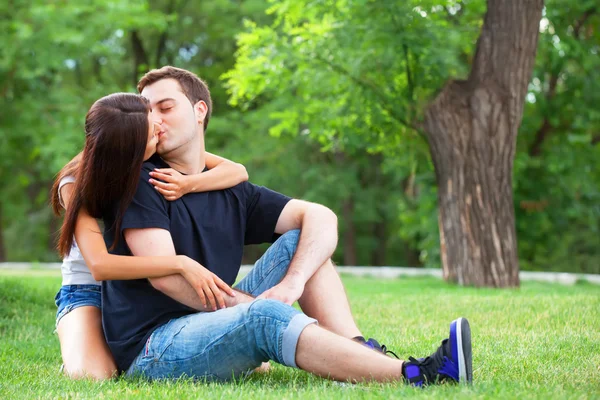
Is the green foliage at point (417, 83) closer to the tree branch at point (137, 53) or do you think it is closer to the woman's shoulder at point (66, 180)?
the woman's shoulder at point (66, 180)

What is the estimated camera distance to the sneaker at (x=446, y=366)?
3484 millimetres

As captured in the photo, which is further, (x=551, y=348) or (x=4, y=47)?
(x=4, y=47)

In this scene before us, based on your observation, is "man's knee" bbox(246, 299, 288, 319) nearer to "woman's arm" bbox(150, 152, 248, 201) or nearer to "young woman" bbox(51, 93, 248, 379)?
"young woman" bbox(51, 93, 248, 379)

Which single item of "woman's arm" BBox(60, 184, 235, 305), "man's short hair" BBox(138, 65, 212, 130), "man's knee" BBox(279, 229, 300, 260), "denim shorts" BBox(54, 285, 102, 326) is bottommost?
"denim shorts" BBox(54, 285, 102, 326)

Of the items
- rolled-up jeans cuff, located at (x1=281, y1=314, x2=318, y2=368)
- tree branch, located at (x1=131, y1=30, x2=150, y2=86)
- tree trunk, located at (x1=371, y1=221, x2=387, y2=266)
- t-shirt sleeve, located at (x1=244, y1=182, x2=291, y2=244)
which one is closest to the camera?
rolled-up jeans cuff, located at (x1=281, y1=314, x2=318, y2=368)

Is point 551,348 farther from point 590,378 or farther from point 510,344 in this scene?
point 590,378

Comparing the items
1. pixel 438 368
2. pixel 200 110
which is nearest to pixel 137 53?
pixel 200 110

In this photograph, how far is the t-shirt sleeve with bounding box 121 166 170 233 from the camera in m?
3.87

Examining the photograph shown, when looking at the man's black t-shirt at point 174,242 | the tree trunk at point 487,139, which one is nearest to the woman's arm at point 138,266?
the man's black t-shirt at point 174,242

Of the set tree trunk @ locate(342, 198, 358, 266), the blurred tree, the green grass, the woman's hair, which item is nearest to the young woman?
the woman's hair

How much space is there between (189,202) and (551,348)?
2481 millimetres

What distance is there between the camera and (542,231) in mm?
19047

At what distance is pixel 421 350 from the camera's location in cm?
518

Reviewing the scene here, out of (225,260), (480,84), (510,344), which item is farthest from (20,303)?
(480,84)
